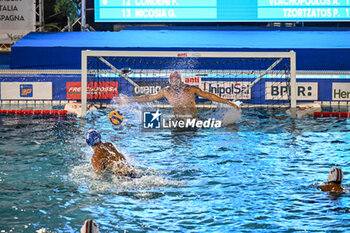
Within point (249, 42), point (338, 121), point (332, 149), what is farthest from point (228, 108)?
point (249, 42)

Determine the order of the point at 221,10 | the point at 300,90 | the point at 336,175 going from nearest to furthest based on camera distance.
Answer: the point at 336,175
the point at 300,90
the point at 221,10

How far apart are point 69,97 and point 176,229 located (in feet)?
36.0

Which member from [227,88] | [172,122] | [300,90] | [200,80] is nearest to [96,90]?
[200,80]

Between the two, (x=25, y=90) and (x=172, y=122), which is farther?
(x=25, y=90)

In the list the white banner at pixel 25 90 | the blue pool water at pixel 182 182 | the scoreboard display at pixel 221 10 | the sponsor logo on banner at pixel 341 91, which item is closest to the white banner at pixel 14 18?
the scoreboard display at pixel 221 10

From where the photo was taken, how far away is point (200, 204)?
20.2 ft

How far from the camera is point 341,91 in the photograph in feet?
50.5

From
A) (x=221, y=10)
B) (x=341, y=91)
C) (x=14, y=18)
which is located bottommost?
(x=341, y=91)

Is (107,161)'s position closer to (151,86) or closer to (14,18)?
(151,86)

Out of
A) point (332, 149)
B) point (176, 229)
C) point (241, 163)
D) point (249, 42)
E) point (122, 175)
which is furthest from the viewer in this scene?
point (249, 42)

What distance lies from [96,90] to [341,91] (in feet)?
23.1

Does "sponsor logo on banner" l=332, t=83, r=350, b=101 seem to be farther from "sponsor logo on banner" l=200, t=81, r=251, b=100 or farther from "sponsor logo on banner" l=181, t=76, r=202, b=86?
"sponsor logo on banner" l=181, t=76, r=202, b=86

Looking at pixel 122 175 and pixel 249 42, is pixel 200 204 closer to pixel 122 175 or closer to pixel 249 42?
pixel 122 175

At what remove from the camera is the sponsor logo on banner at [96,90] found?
15312 millimetres
